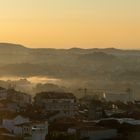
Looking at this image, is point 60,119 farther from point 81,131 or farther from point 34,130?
point 34,130

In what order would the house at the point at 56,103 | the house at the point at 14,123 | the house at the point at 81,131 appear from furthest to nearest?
the house at the point at 56,103 → the house at the point at 14,123 → the house at the point at 81,131

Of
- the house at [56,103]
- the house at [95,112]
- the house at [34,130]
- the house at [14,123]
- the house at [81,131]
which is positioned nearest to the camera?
the house at [34,130]

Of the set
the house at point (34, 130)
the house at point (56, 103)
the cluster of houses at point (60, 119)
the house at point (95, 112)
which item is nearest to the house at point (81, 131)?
the cluster of houses at point (60, 119)

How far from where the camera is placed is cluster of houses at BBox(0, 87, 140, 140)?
35.1m

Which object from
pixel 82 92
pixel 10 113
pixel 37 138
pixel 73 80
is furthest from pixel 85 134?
pixel 73 80

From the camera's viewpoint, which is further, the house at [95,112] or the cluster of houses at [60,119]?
the house at [95,112]

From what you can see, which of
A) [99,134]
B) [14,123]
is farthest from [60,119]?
[99,134]

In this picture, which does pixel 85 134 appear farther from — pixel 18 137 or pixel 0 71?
pixel 0 71

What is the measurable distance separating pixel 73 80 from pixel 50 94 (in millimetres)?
52121

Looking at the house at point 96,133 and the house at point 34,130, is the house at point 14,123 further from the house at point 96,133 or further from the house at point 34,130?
the house at point 96,133

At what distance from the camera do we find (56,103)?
47656 mm

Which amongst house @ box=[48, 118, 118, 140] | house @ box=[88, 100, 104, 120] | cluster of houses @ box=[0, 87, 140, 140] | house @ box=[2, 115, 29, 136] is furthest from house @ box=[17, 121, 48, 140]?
house @ box=[88, 100, 104, 120]

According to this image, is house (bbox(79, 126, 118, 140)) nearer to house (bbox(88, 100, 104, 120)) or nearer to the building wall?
the building wall

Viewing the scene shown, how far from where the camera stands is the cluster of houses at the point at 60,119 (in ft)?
115
